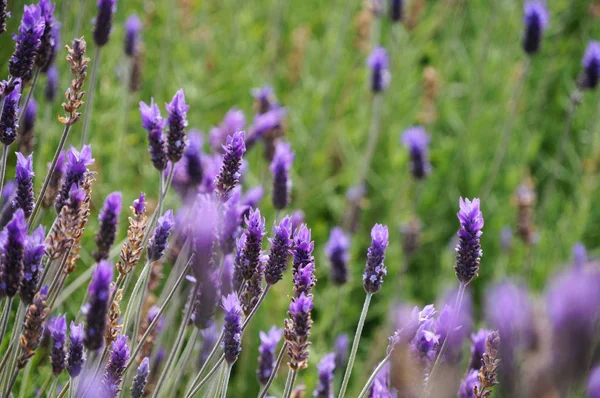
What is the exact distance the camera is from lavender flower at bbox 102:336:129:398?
115cm

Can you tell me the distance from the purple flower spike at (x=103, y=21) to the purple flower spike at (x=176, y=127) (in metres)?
0.46

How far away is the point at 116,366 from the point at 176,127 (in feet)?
1.46

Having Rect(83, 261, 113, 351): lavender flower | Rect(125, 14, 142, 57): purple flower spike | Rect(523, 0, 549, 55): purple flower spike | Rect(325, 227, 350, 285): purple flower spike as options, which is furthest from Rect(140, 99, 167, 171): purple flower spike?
Rect(523, 0, 549, 55): purple flower spike

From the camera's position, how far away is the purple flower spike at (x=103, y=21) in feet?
5.45

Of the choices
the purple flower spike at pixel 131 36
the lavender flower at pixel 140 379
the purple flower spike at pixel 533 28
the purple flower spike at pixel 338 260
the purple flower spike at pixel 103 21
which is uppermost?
the purple flower spike at pixel 533 28

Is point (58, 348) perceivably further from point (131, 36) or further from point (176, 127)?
point (131, 36)

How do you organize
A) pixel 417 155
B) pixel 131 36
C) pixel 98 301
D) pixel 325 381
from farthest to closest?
1. pixel 417 155
2. pixel 131 36
3. pixel 325 381
4. pixel 98 301

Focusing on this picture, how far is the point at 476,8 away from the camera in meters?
4.59

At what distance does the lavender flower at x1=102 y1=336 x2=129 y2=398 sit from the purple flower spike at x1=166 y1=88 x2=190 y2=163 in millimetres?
366

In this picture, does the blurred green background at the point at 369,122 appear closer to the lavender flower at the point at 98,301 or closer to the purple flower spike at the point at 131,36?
the purple flower spike at the point at 131,36

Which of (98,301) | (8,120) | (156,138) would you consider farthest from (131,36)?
(98,301)

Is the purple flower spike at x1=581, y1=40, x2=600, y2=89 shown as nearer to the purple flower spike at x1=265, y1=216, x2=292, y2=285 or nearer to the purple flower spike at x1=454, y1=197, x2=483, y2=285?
the purple flower spike at x1=454, y1=197, x2=483, y2=285

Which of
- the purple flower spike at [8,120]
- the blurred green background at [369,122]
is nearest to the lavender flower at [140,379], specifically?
the purple flower spike at [8,120]

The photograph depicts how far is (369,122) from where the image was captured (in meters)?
3.55
